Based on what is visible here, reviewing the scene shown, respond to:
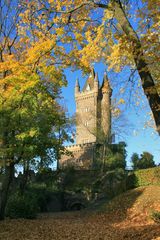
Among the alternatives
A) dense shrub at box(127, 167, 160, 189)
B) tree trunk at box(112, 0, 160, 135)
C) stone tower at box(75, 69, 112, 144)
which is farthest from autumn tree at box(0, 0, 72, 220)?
stone tower at box(75, 69, 112, 144)

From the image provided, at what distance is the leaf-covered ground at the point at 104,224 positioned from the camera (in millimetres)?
10664

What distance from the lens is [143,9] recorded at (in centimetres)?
718

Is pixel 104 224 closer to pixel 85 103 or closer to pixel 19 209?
pixel 19 209

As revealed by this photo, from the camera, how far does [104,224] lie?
622 inches

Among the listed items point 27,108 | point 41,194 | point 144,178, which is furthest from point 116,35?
point 41,194

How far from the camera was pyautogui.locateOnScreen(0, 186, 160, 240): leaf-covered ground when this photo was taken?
1066 centimetres

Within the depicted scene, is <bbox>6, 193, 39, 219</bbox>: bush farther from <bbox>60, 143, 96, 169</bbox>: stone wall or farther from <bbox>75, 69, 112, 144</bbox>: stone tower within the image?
<bbox>75, 69, 112, 144</bbox>: stone tower

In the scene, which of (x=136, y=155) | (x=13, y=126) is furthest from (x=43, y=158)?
(x=136, y=155)

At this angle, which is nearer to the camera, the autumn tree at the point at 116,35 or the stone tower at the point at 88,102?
the autumn tree at the point at 116,35

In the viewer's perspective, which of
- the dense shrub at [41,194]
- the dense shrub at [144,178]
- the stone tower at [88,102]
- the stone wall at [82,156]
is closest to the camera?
the dense shrub at [144,178]

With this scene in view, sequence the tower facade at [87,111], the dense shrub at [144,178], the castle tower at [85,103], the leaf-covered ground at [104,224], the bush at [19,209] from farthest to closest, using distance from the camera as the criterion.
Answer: the castle tower at [85,103]
the tower facade at [87,111]
the dense shrub at [144,178]
the bush at [19,209]
the leaf-covered ground at [104,224]

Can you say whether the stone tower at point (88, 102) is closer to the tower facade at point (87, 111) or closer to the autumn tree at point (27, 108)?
the tower facade at point (87, 111)

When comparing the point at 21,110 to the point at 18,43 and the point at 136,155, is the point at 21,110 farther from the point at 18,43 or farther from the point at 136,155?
the point at 136,155

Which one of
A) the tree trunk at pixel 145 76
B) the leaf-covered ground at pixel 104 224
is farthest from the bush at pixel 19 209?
the tree trunk at pixel 145 76
